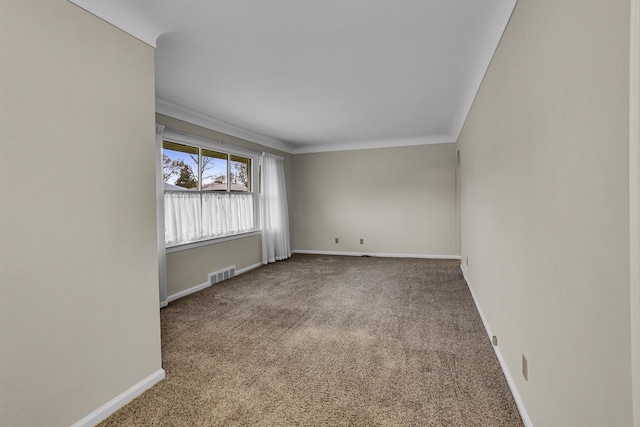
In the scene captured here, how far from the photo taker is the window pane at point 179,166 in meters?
4.22

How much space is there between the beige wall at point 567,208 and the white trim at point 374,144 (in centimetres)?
450

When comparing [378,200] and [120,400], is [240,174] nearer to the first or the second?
[378,200]

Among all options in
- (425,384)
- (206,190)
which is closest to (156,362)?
(425,384)

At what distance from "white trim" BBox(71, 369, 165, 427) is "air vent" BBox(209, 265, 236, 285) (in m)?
2.59

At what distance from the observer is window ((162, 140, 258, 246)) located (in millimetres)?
4281

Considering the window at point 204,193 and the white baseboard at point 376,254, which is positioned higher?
the window at point 204,193

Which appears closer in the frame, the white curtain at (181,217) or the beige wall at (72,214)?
the beige wall at (72,214)

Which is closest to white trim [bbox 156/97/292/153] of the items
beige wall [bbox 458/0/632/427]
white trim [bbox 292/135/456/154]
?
white trim [bbox 292/135/456/154]

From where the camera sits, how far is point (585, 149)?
41.1 inches

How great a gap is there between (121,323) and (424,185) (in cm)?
587

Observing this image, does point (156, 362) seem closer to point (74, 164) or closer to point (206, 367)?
point (206, 367)

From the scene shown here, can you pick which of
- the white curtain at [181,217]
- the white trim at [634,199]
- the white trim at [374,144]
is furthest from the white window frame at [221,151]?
the white trim at [634,199]

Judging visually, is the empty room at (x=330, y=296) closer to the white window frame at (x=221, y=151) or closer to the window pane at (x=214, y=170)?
the white window frame at (x=221, y=151)

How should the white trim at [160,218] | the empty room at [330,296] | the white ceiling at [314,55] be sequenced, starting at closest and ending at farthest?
the empty room at [330,296]
the white ceiling at [314,55]
the white trim at [160,218]
